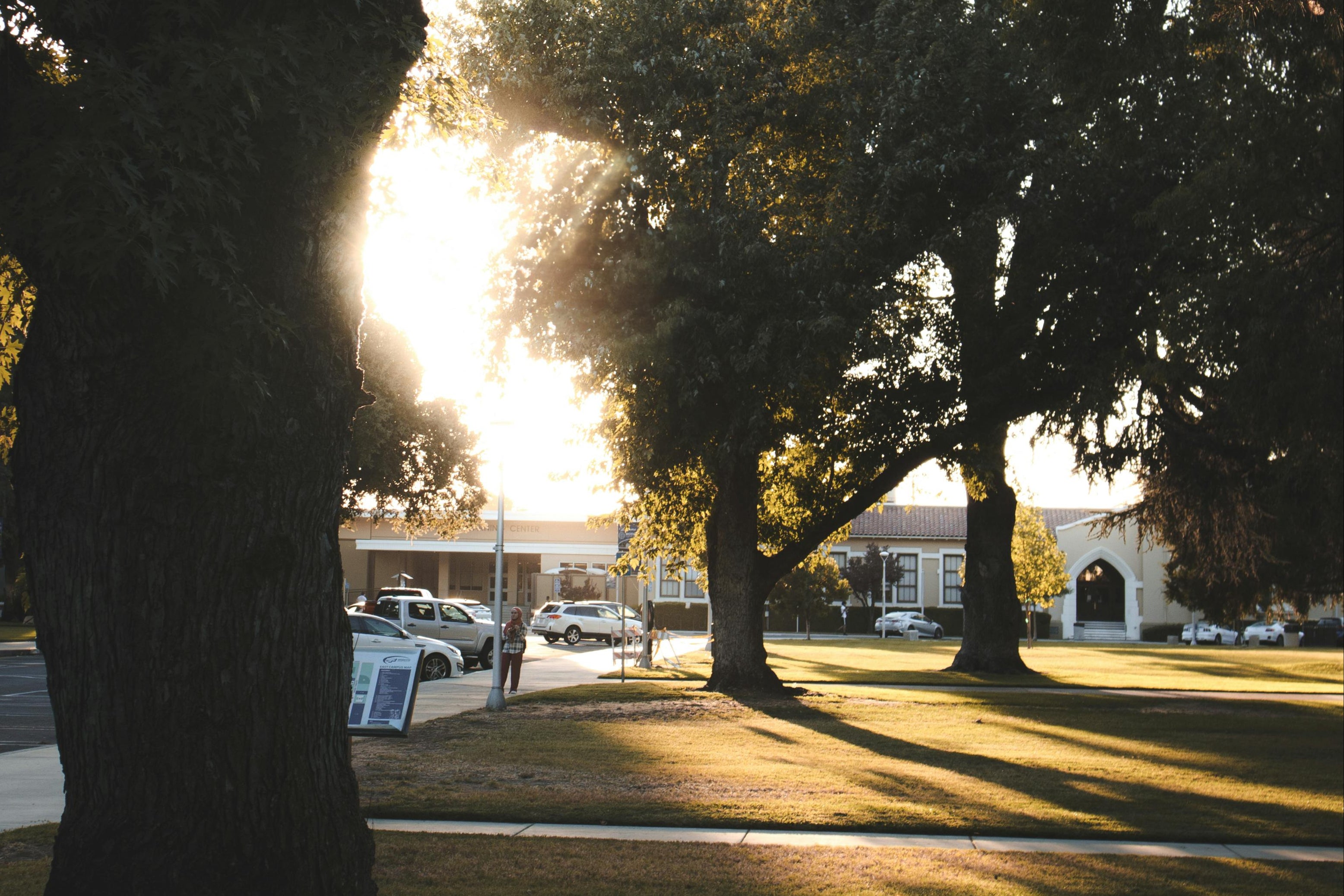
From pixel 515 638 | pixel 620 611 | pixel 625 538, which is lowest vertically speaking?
pixel 620 611

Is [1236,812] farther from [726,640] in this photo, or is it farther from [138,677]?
[726,640]

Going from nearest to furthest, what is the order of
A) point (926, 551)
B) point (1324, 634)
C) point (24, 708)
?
point (24, 708), point (1324, 634), point (926, 551)

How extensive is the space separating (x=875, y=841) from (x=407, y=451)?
92.6ft

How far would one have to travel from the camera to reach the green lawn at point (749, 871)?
6.84 meters

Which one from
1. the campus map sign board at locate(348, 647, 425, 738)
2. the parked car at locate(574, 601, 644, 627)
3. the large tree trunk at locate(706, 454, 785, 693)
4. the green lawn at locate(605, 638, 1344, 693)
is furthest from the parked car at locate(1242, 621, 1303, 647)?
the campus map sign board at locate(348, 647, 425, 738)

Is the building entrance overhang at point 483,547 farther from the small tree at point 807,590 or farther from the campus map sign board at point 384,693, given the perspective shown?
the campus map sign board at point 384,693

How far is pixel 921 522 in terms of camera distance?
247 ft

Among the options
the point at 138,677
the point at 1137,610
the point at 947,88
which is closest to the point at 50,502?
the point at 138,677

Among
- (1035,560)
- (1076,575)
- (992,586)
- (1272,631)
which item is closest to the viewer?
(992,586)

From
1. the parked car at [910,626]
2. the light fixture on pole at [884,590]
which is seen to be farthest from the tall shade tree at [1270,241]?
the parked car at [910,626]

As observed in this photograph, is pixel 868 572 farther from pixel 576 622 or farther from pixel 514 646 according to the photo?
pixel 514 646

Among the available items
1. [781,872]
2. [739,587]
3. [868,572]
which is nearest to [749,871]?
[781,872]

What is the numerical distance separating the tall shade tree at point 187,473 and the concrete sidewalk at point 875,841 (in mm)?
3578

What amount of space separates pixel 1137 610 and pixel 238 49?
233 ft
